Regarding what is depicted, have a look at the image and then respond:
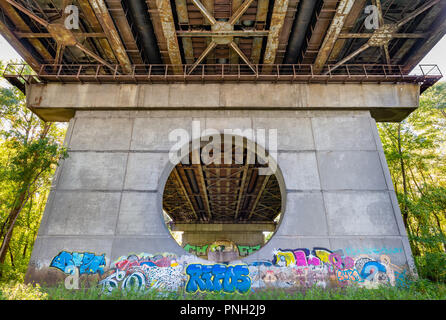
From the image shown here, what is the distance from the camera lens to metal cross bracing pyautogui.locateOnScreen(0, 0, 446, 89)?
394 inches

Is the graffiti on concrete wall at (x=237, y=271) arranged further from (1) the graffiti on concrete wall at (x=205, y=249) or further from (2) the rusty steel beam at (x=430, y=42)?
(1) the graffiti on concrete wall at (x=205, y=249)

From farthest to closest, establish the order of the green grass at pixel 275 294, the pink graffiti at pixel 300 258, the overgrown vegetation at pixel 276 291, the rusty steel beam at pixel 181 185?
the rusty steel beam at pixel 181 185 → the pink graffiti at pixel 300 258 → the overgrown vegetation at pixel 276 291 → the green grass at pixel 275 294

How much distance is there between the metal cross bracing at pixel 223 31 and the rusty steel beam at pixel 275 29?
1.5 inches

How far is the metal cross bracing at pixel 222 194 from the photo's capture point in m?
21.7

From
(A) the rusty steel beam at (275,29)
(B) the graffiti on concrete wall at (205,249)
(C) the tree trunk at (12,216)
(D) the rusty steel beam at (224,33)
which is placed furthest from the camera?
(B) the graffiti on concrete wall at (205,249)

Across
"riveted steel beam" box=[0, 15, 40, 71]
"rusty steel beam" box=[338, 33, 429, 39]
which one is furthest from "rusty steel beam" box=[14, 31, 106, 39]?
"rusty steel beam" box=[338, 33, 429, 39]

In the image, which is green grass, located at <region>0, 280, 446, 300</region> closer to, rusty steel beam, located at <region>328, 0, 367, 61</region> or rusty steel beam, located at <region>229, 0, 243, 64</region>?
rusty steel beam, located at <region>328, 0, 367, 61</region>

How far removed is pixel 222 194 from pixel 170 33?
68.4 ft

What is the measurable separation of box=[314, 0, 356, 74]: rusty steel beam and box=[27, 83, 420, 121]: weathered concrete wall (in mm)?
1310

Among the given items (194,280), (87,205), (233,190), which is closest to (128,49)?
(87,205)

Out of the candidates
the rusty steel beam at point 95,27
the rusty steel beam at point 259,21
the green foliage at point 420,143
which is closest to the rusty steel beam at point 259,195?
the green foliage at point 420,143

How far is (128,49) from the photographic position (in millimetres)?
11992

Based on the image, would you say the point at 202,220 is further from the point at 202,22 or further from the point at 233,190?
the point at 202,22

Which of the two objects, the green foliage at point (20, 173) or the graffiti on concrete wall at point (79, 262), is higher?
the green foliage at point (20, 173)
